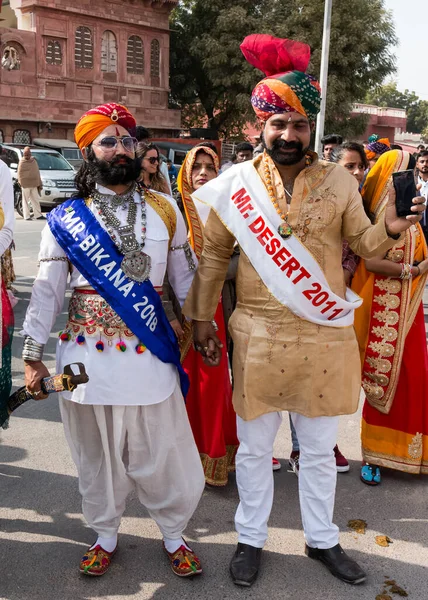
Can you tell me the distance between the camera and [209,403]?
3.46 metres

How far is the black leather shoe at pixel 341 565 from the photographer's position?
8.76ft

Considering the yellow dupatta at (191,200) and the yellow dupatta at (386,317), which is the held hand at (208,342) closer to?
the yellow dupatta at (191,200)

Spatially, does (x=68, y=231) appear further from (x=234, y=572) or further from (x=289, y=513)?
(x=289, y=513)

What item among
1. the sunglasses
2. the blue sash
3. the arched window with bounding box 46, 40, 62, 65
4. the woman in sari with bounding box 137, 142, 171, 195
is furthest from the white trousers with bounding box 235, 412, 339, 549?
the arched window with bounding box 46, 40, 62, 65

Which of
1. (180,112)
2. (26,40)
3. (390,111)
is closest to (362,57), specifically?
(180,112)

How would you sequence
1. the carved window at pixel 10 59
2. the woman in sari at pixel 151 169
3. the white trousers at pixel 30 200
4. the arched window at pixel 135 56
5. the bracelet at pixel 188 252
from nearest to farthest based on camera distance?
1. the bracelet at pixel 188 252
2. the woman in sari at pixel 151 169
3. the white trousers at pixel 30 200
4. the carved window at pixel 10 59
5. the arched window at pixel 135 56

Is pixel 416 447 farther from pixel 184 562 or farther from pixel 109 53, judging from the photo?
pixel 109 53

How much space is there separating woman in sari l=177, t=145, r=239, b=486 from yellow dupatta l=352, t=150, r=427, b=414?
0.76m

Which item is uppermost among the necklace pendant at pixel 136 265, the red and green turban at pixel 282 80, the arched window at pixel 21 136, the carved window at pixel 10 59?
the carved window at pixel 10 59

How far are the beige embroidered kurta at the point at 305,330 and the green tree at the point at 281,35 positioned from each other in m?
22.7

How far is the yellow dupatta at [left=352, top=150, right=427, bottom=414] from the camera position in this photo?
3439 millimetres

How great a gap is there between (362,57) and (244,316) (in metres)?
25.9

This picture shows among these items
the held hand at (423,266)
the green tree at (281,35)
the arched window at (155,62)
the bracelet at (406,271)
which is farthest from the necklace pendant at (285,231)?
the arched window at (155,62)

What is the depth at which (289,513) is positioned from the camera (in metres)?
3.24
